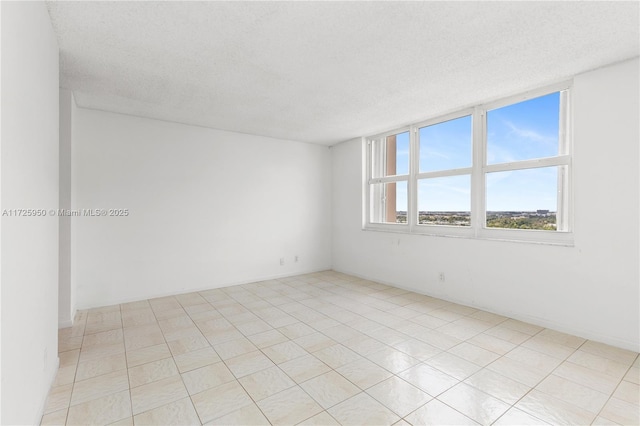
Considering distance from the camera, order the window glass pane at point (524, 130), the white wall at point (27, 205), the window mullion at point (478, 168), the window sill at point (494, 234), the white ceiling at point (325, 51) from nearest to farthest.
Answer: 1. the white wall at point (27, 205)
2. the white ceiling at point (325, 51)
3. the window sill at point (494, 234)
4. the window glass pane at point (524, 130)
5. the window mullion at point (478, 168)

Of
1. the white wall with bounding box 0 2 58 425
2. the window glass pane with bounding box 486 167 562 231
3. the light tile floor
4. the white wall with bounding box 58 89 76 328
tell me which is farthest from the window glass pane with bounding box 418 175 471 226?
the white wall with bounding box 58 89 76 328

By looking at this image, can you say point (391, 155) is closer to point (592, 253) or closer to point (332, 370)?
point (592, 253)

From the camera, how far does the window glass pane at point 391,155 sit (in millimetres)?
4879

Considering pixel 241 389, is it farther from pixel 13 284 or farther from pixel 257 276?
pixel 257 276

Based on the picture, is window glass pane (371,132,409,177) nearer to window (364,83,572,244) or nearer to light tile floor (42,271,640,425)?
window (364,83,572,244)

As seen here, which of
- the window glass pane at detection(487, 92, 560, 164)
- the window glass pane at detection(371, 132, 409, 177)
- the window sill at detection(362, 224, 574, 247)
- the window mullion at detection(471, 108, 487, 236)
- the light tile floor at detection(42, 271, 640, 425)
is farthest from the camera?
the window glass pane at detection(371, 132, 409, 177)

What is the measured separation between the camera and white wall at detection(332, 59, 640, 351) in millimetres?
2580

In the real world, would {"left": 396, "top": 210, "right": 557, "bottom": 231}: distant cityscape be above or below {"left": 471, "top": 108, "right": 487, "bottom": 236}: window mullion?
below

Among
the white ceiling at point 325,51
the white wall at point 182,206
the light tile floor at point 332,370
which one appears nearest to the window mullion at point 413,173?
the white ceiling at point 325,51

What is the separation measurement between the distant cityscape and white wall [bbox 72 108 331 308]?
2.36 m

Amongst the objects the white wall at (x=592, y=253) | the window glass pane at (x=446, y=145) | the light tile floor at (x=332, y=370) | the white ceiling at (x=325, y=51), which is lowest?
the light tile floor at (x=332, y=370)

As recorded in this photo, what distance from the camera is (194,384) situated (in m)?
2.12

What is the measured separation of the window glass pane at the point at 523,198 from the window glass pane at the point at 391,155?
1435mm

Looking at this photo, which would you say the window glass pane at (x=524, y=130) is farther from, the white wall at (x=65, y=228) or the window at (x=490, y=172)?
the white wall at (x=65, y=228)
